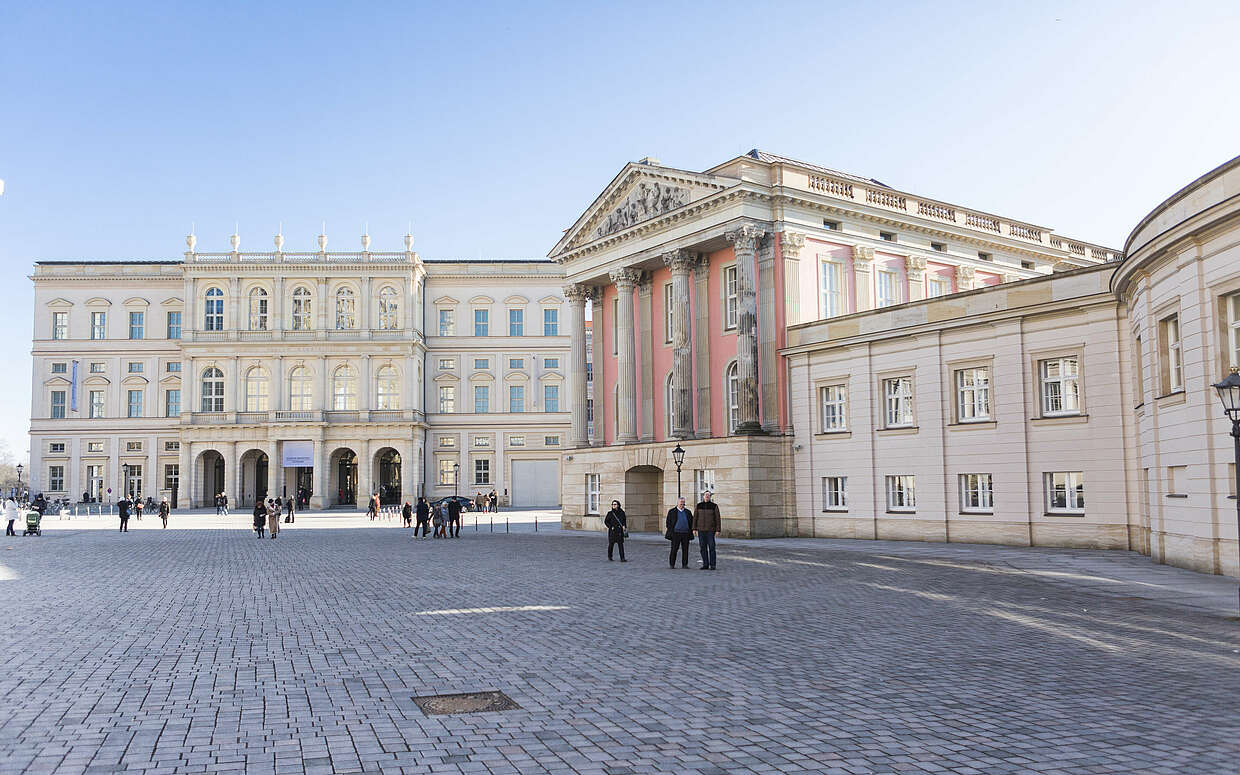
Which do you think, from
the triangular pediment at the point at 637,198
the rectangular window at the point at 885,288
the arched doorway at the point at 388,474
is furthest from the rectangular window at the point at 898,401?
the arched doorway at the point at 388,474

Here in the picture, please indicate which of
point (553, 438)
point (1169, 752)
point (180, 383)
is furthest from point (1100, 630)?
point (180, 383)

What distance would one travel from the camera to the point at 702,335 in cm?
4022

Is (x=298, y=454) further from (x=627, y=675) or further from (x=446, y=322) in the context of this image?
(x=627, y=675)

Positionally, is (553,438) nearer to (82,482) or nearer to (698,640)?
(82,482)

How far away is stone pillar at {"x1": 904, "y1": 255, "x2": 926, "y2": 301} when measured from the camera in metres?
41.3

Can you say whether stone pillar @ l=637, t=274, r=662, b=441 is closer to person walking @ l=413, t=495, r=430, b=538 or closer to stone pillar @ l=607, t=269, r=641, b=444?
stone pillar @ l=607, t=269, r=641, b=444

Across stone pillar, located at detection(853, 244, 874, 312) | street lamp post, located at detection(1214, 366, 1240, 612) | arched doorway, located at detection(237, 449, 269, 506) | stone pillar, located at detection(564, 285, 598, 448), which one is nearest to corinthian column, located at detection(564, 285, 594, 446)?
stone pillar, located at detection(564, 285, 598, 448)

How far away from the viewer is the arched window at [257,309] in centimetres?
7881

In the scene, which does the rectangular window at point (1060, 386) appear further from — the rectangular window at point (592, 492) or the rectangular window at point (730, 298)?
the rectangular window at point (592, 492)

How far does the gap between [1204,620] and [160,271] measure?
8117cm

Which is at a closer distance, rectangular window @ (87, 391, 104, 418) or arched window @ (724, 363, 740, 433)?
arched window @ (724, 363, 740, 433)

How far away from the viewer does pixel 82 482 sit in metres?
80.1

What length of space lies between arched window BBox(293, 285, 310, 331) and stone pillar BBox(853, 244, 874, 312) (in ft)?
168

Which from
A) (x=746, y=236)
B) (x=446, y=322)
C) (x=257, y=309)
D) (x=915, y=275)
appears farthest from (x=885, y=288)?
(x=257, y=309)
